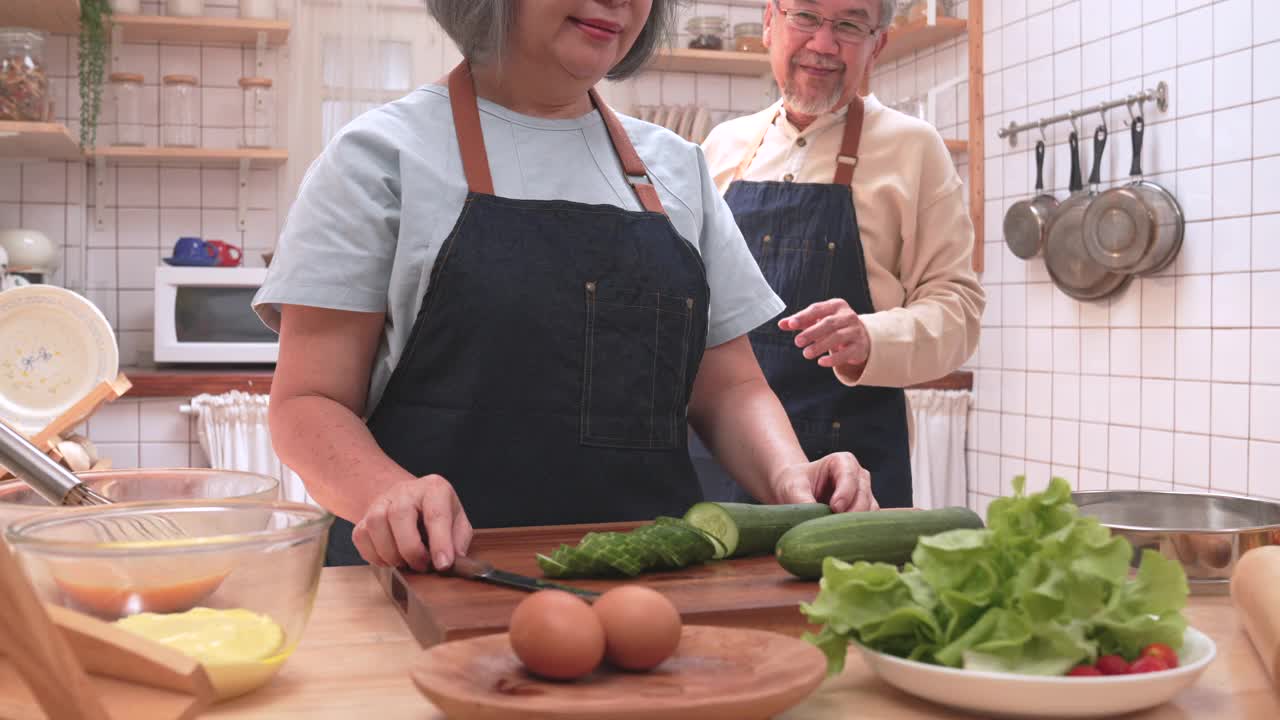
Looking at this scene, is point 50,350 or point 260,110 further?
point 260,110

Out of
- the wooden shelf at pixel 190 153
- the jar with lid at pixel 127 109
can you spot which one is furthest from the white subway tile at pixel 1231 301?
the jar with lid at pixel 127 109

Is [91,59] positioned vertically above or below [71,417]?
above

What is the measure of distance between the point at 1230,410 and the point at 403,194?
2.50m

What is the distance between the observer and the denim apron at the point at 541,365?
138cm

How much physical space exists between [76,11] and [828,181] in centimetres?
291

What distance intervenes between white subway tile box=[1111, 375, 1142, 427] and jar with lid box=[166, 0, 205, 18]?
10.7ft

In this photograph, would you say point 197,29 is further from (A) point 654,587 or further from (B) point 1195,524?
(B) point 1195,524

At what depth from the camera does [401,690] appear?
0.82m

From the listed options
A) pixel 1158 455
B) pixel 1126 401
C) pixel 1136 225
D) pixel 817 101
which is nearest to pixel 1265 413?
pixel 1158 455

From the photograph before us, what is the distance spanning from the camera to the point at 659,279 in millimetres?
1497

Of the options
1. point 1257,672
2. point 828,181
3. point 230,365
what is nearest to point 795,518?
point 1257,672

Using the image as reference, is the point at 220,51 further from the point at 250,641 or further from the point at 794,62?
the point at 250,641

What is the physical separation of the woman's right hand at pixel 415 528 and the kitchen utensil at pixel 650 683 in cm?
29

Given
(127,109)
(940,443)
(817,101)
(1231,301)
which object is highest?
(127,109)
